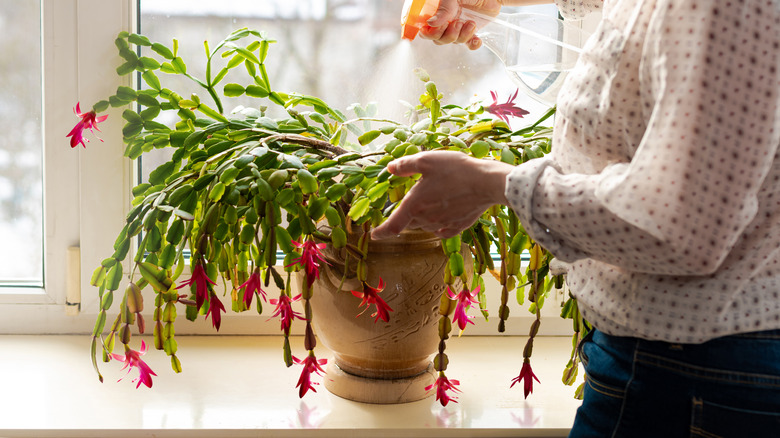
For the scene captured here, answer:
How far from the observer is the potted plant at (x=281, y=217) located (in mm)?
884

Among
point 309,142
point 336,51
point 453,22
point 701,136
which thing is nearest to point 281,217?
point 309,142

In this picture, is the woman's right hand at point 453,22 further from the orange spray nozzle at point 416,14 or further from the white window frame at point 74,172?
the white window frame at point 74,172

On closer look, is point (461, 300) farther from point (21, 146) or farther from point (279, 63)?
A: point (21, 146)

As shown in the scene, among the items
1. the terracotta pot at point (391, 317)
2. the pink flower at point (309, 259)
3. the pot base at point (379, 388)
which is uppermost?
the pink flower at point (309, 259)

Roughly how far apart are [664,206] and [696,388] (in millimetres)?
227

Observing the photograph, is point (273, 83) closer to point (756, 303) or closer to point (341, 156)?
point (341, 156)

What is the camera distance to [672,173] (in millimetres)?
562

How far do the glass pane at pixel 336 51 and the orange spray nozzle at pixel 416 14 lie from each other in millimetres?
331

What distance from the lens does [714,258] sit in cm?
58

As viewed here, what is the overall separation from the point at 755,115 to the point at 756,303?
20 centimetres

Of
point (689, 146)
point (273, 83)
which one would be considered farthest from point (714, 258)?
point (273, 83)

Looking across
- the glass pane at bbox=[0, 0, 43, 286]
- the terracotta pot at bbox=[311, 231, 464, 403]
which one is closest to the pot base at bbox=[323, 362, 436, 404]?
the terracotta pot at bbox=[311, 231, 464, 403]

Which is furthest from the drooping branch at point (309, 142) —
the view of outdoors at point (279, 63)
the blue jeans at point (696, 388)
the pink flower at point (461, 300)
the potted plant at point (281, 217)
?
the blue jeans at point (696, 388)

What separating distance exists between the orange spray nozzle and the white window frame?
580 millimetres
